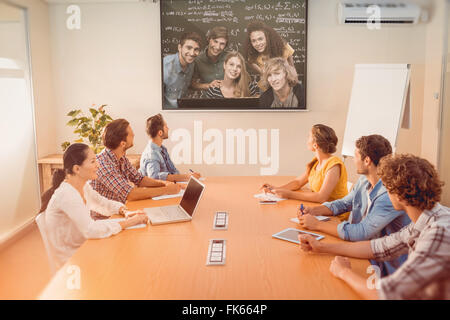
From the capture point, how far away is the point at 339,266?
4.83 feet

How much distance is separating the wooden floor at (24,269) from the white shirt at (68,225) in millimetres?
669

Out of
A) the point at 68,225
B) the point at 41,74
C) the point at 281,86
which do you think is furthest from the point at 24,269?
the point at 281,86

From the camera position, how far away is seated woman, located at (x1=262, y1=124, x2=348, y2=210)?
8.51 feet

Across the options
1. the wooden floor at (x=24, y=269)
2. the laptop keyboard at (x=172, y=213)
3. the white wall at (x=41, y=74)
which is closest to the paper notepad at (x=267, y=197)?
the laptop keyboard at (x=172, y=213)

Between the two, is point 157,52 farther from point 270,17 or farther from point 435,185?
point 435,185

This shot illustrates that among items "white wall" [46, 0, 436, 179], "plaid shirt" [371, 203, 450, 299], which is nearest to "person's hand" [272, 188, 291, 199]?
"plaid shirt" [371, 203, 450, 299]

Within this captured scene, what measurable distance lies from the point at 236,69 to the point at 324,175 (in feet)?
7.09

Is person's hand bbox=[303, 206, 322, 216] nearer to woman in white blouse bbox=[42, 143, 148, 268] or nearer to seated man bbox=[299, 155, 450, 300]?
seated man bbox=[299, 155, 450, 300]

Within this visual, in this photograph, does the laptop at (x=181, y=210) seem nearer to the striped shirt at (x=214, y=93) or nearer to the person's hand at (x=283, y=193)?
the person's hand at (x=283, y=193)

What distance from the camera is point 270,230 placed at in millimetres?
2006

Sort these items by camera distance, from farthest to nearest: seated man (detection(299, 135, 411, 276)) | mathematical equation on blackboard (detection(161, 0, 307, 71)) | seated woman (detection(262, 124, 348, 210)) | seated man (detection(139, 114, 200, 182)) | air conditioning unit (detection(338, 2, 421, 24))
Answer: mathematical equation on blackboard (detection(161, 0, 307, 71))
air conditioning unit (detection(338, 2, 421, 24))
seated man (detection(139, 114, 200, 182))
seated woman (detection(262, 124, 348, 210))
seated man (detection(299, 135, 411, 276))

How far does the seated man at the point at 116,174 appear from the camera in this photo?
262cm

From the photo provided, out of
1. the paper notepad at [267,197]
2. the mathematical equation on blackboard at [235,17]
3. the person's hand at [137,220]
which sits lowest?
the paper notepad at [267,197]

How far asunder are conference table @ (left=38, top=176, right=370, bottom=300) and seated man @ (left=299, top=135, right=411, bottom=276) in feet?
0.30
